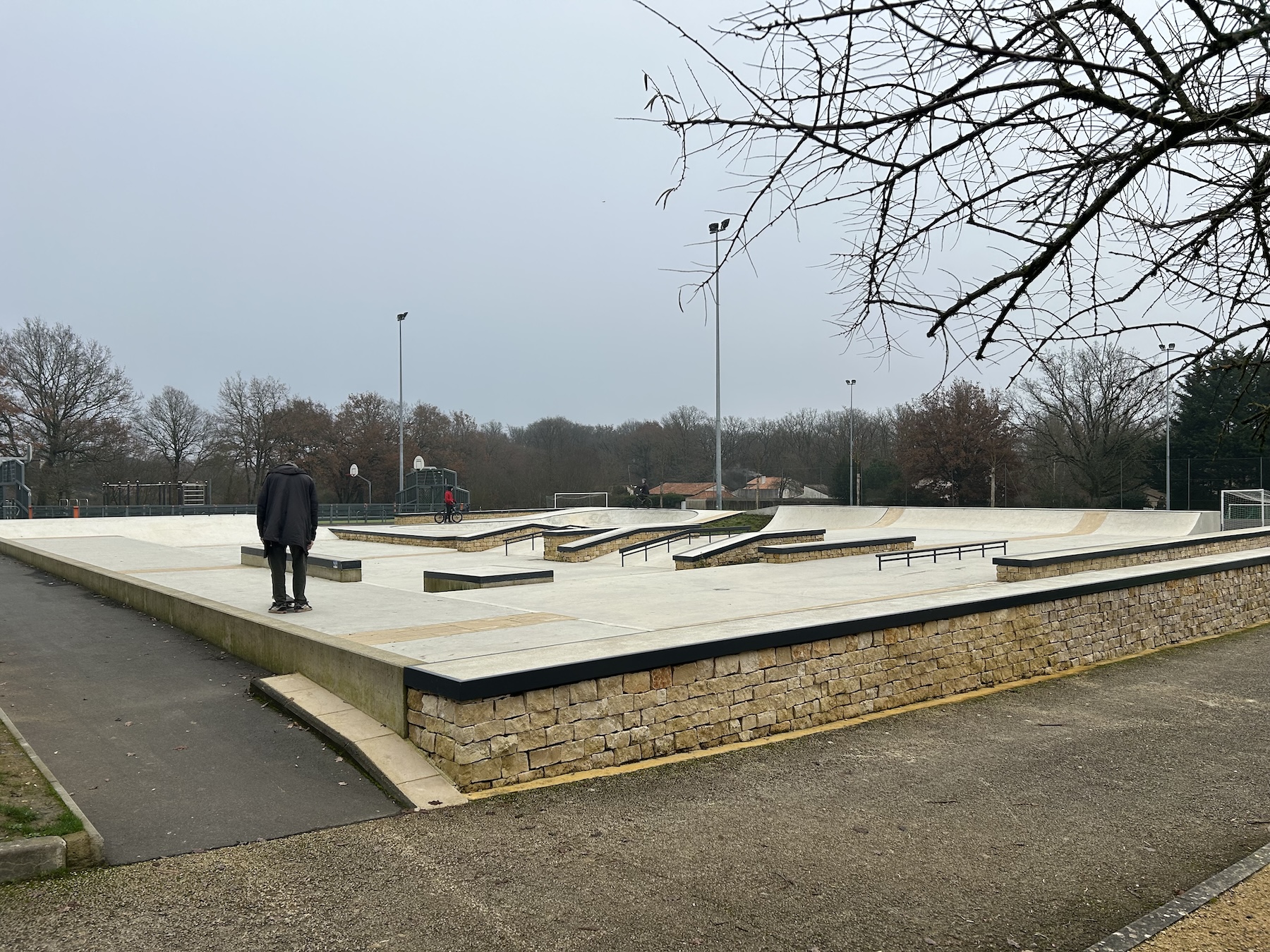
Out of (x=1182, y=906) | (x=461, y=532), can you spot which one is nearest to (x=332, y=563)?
(x=461, y=532)

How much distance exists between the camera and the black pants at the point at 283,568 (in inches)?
356

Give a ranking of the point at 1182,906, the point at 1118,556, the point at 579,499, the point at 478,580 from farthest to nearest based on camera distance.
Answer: the point at 579,499, the point at 1118,556, the point at 478,580, the point at 1182,906

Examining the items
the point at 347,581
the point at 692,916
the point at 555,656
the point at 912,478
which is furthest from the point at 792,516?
the point at 692,916

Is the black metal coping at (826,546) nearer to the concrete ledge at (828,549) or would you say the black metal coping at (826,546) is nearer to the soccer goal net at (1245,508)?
the concrete ledge at (828,549)

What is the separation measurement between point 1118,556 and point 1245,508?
1854 cm

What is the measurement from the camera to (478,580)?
12.1m

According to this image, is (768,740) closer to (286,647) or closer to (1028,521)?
(286,647)

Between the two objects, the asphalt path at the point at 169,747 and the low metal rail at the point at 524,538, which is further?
the low metal rail at the point at 524,538

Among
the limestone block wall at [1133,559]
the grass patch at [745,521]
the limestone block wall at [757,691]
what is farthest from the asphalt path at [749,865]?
the grass patch at [745,521]

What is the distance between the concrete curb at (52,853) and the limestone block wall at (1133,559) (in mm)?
11020

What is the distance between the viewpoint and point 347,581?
12805 millimetres

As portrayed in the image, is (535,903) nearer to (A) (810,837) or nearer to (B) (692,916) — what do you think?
(B) (692,916)

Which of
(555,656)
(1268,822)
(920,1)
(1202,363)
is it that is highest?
(920,1)

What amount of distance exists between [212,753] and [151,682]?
206 centimetres
